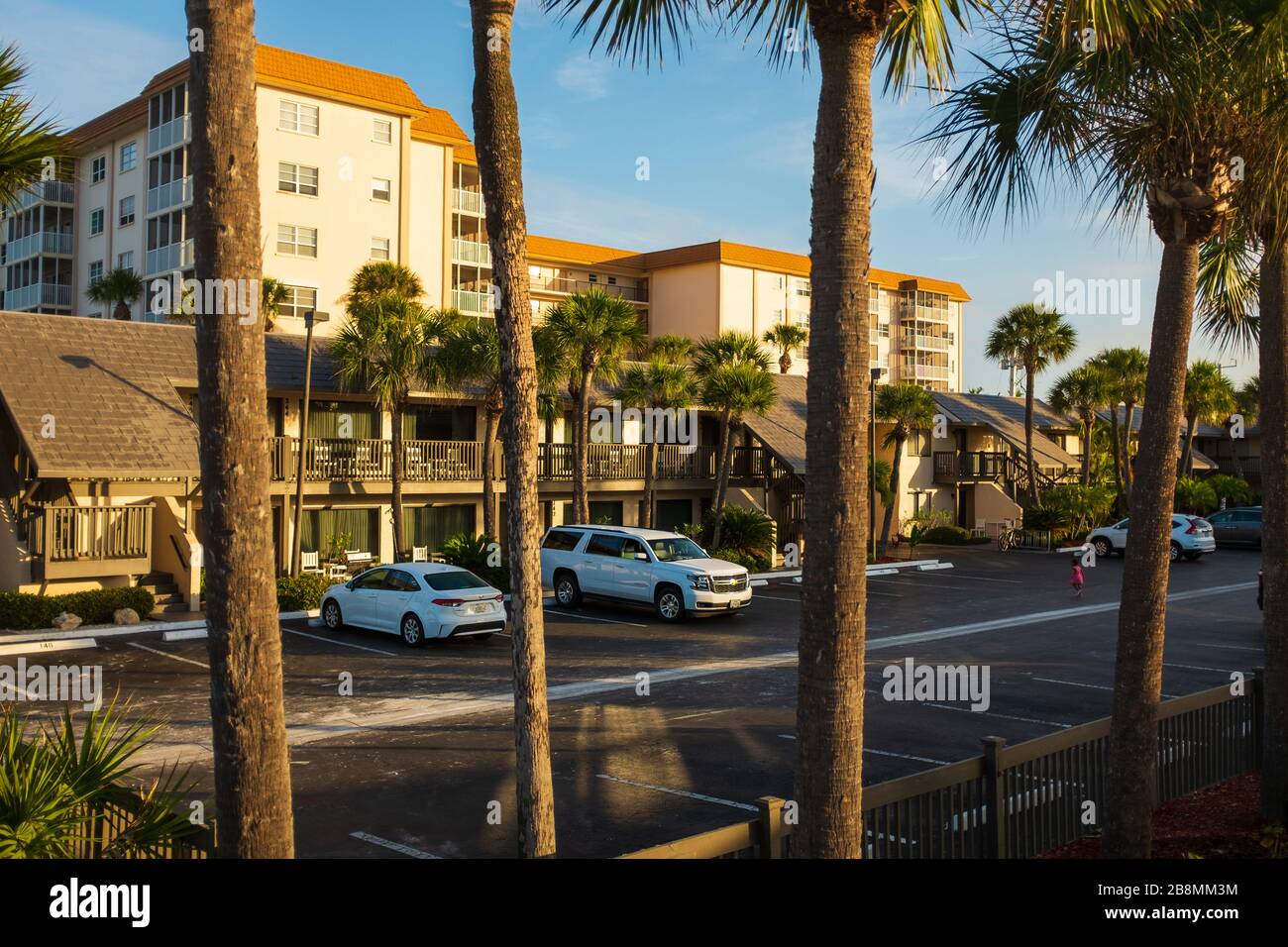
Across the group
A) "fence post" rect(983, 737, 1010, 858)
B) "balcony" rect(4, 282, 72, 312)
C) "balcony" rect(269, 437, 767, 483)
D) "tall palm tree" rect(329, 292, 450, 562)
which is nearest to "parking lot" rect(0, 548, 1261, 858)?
"fence post" rect(983, 737, 1010, 858)

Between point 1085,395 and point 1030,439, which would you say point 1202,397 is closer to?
point 1085,395

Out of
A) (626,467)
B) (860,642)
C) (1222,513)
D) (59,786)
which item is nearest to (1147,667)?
(860,642)

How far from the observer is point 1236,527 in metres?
46.3

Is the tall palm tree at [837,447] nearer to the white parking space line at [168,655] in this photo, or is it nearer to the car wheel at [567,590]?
the white parking space line at [168,655]

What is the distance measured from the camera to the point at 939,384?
9481 centimetres

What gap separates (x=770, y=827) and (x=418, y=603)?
15009 mm

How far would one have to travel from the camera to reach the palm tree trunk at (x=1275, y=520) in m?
10.5

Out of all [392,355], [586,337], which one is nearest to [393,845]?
[392,355]

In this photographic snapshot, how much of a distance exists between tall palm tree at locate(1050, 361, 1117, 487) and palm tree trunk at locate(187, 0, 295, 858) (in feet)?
173

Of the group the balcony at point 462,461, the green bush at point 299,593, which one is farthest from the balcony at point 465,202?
the green bush at point 299,593

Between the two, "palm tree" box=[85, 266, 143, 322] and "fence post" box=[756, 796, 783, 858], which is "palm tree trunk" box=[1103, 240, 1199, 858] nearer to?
"fence post" box=[756, 796, 783, 858]

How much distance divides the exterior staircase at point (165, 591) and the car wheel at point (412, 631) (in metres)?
6.17

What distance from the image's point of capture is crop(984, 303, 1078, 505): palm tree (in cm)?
4997
